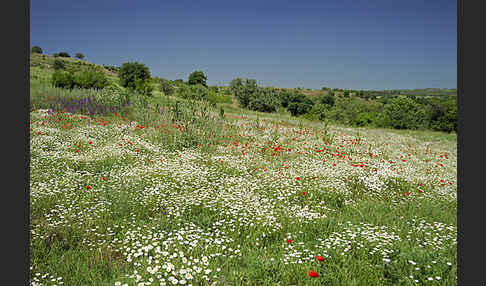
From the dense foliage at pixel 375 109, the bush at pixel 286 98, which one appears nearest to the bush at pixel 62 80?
the dense foliage at pixel 375 109

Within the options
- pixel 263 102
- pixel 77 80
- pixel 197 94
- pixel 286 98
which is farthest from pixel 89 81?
pixel 286 98

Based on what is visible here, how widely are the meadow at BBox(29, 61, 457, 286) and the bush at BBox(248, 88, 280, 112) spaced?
52189 mm

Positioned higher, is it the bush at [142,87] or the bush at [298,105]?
the bush at [298,105]

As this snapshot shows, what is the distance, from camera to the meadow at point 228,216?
3256mm

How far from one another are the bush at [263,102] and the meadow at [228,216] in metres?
52.2

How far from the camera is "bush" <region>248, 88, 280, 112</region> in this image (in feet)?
202

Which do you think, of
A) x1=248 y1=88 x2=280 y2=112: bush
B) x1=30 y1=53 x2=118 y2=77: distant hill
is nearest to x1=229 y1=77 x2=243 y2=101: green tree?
x1=248 y1=88 x2=280 y2=112: bush

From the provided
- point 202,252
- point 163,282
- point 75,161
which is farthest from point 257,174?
point 75,161

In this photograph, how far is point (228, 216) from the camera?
472 cm

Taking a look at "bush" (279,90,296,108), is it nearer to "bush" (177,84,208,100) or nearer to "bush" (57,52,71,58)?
"bush" (177,84,208,100)

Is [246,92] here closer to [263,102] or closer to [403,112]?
[263,102]

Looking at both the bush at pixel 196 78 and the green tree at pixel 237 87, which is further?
the bush at pixel 196 78

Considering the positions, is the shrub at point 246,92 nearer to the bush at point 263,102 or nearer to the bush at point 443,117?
the bush at point 263,102
